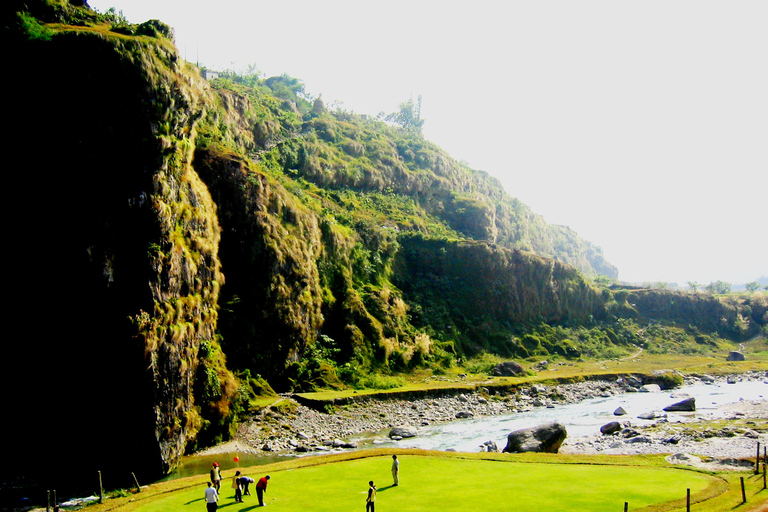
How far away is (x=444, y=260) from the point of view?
10525 cm

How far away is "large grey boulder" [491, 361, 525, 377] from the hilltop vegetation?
7.67 meters

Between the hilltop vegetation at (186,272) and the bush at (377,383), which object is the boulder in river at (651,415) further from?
the hilltop vegetation at (186,272)

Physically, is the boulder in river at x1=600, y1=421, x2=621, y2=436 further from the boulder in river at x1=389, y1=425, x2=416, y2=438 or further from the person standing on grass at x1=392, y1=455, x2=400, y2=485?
the person standing on grass at x1=392, y1=455, x2=400, y2=485

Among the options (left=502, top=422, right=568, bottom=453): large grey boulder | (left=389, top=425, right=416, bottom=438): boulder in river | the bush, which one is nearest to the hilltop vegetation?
the bush

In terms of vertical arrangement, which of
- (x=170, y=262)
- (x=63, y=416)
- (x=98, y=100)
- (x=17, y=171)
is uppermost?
(x=98, y=100)

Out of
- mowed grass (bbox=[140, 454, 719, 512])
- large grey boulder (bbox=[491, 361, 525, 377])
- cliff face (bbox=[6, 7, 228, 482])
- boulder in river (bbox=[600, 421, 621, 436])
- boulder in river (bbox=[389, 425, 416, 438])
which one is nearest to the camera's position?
mowed grass (bbox=[140, 454, 719, 512])

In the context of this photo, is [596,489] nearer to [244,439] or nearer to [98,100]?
[244,439]

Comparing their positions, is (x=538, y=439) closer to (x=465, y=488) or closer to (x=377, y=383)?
(x=465, y=488)

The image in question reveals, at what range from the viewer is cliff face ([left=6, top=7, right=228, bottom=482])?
3672 centimetres

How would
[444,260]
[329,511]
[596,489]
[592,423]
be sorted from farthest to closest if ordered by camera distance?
1. [444,260]
2. [592,423]
3. [596,489]
4. [329,511]

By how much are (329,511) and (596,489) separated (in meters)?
13.0

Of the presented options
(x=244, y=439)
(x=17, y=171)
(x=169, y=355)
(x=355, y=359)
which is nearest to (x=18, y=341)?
(x=169, y=355)

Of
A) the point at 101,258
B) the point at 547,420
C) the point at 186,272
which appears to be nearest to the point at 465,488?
the point at 547,420

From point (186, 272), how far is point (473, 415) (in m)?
34.7
